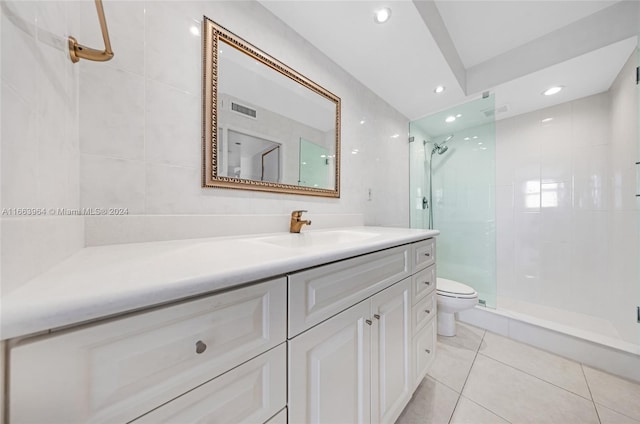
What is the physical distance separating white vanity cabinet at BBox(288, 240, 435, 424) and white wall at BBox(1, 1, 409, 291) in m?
0.53

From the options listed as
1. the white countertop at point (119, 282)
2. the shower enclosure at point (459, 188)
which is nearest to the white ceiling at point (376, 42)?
the shower enclosure at point (459, 188)

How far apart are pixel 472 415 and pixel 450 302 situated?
2.32ft

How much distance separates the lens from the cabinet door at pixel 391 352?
2.72ft

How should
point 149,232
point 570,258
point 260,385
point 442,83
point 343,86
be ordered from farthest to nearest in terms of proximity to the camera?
1. point 570,258
2. point 442,83
3. point 343,86
4. point 149,232
5. point 260,385

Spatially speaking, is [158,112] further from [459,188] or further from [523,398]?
[459,188]

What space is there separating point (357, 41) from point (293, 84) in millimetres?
505

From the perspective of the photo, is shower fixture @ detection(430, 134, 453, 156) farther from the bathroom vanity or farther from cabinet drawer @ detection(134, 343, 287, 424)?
cabinet drawer @ detection(134, 343, 287, 424)

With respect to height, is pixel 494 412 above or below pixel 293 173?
below

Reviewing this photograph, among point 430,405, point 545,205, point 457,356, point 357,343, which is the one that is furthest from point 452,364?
point 545,205

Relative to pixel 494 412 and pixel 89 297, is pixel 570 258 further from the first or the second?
pixel 89 297

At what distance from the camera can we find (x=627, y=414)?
3.59ft

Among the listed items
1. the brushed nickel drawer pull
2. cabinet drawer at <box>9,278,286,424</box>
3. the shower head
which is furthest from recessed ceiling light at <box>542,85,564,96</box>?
the brushed nickel drawer pull

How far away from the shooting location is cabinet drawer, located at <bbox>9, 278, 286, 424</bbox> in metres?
0.27

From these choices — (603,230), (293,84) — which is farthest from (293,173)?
(603,230)
